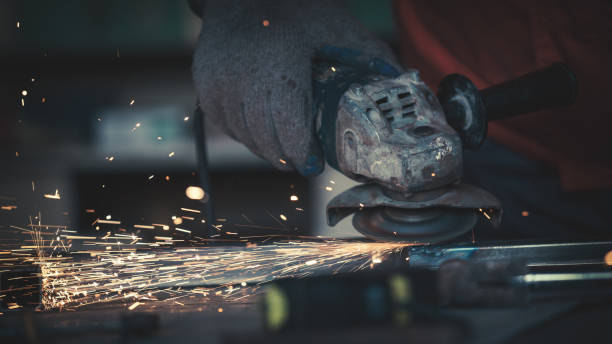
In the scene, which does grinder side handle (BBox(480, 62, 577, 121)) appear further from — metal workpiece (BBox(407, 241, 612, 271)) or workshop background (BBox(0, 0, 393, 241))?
workshop background (BBox(0, 0, 393, 241))

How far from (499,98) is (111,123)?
2.70 meters

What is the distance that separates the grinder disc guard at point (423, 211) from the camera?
33.9 inches

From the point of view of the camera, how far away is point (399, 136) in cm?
83

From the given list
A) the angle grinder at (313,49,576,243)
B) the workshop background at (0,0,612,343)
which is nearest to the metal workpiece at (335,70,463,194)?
the angle grinder at (313,49,576,243)

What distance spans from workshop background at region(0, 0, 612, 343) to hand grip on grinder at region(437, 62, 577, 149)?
5.95ft

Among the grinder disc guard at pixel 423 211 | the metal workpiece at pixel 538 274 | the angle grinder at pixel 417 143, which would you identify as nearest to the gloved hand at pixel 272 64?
the angle grinder at pixel 417 143

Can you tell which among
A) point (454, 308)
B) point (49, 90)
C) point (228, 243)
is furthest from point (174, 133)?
point (454, 308)

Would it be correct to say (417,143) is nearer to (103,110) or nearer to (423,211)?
(423,211)

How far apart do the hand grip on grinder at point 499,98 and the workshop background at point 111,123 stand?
181 centimetres

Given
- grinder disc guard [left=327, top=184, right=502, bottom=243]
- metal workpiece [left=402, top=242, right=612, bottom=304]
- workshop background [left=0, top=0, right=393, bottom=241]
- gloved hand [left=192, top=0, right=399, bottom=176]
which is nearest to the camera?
metal workpiece [left=402, top=242, right=612, bottom=304]

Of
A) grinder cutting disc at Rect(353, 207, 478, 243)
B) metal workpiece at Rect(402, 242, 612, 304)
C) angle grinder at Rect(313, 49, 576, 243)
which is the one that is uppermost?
angle grinder at Rect(313, 49, 576, 243)

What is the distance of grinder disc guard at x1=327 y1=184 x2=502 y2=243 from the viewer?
2.82 ft

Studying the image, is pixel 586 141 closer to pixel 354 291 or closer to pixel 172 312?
pixel 354 291

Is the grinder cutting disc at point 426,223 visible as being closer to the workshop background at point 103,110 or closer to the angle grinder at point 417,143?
the angle grinder at point 417,143
